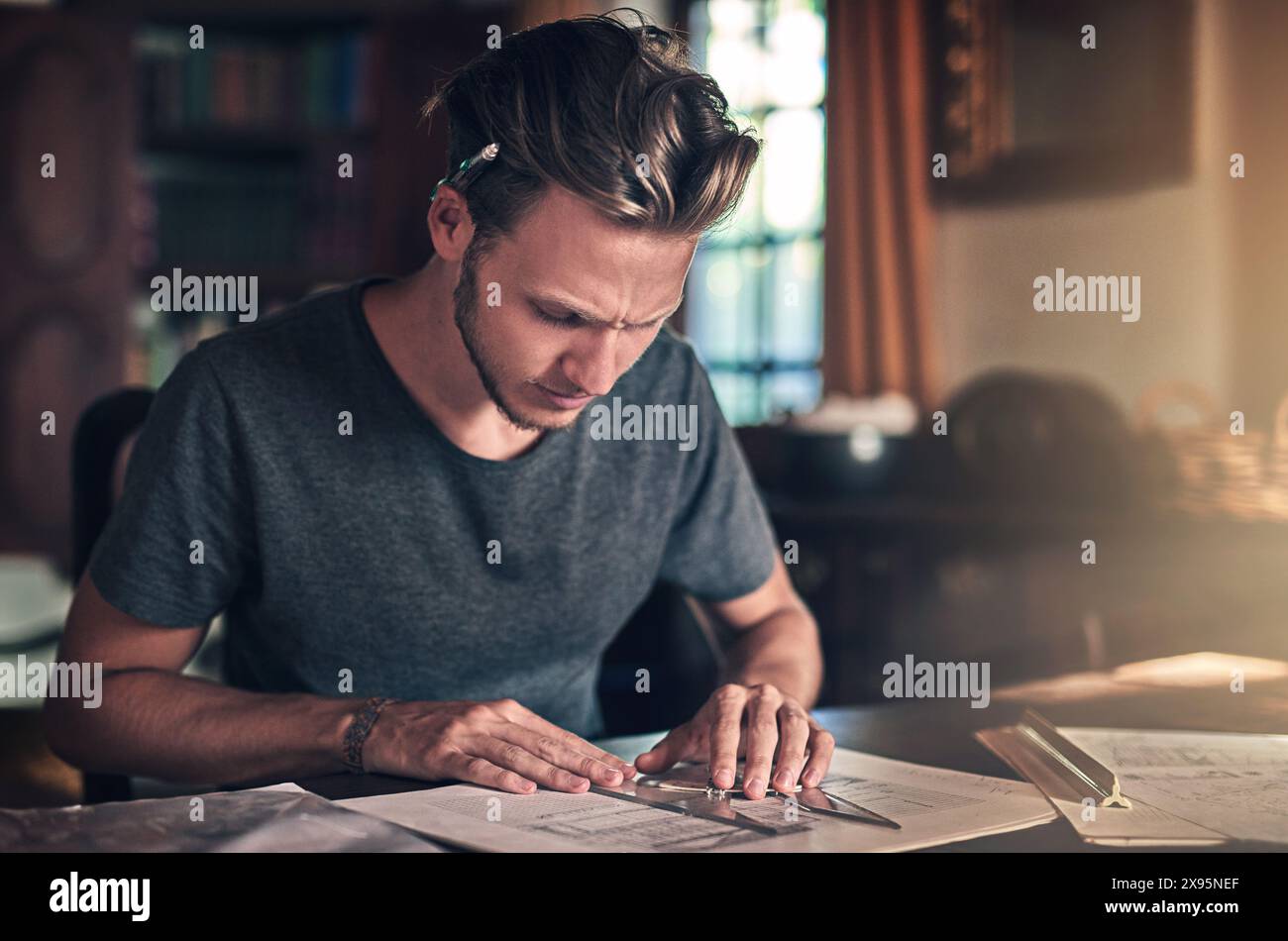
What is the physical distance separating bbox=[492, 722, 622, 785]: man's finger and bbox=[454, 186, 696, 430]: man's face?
0.35 meters

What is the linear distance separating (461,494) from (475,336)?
0.17 m

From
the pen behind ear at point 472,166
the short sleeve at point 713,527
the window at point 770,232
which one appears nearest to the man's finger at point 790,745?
the short sleeve at point 713,527

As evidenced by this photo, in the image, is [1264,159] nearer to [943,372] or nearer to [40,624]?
[943,372]

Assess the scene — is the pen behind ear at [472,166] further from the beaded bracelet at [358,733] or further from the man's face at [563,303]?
the beaded bracelet at [358,733]

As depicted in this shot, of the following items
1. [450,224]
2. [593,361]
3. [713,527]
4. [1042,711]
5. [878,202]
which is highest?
[878,202]

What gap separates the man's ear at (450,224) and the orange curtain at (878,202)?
2248 mm

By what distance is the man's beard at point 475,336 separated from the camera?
1.25 m

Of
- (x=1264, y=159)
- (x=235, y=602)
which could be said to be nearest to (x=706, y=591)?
(x=235, y=602)

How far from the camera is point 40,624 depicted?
13.7 feet

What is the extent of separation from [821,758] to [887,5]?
9.16 feet

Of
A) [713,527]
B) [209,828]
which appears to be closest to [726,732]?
[209,828]

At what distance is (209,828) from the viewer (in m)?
0.80

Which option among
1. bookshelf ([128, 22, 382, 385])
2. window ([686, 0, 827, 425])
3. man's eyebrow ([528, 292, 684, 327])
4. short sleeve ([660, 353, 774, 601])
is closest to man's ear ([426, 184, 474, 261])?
man's eyebrow ([528, 292, 684, 327])

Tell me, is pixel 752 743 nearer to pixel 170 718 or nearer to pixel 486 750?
pixel 486 750
